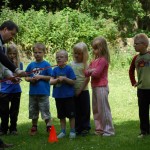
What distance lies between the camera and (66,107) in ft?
23.5

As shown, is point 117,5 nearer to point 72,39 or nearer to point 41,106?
point 72,39

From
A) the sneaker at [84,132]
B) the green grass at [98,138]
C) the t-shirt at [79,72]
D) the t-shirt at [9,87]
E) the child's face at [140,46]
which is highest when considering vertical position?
the child's face at [140,46]

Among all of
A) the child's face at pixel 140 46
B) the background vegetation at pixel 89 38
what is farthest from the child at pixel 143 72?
the background vegetation at pixel 89 38

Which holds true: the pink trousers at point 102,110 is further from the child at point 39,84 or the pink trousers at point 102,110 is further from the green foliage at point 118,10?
the green foliage at point 118,10

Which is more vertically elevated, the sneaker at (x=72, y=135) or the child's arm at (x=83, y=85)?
the child's arm at (x=83, y=85)

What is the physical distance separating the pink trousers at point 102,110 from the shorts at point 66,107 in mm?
451

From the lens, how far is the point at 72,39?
21703mm

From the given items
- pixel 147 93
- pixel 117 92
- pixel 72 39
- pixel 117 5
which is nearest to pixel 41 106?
pixel 147 93

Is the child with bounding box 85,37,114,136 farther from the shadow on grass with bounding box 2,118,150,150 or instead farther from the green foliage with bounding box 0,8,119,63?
the green foliage with bounding box 0,8,119,63

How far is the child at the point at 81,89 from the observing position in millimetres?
7344

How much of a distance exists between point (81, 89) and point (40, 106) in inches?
34.5

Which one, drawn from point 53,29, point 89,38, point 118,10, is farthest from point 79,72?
point 118,10

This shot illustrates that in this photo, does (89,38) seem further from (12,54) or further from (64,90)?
(64,90)

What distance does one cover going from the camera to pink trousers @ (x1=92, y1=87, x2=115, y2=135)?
23.7 ft
